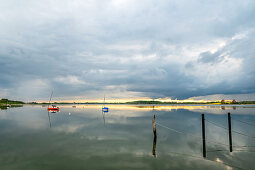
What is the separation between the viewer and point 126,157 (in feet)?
53.4

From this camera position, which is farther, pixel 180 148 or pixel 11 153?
pixel 180 148

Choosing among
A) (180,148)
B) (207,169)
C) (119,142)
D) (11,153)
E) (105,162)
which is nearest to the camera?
(207,169)

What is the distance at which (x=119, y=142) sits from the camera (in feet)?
73.4

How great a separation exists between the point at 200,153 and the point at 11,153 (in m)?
21.9

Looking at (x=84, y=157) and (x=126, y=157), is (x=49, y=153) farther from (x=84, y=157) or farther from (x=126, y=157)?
(x=126, y=157)

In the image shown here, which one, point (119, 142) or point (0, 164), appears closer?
point (0, 164)

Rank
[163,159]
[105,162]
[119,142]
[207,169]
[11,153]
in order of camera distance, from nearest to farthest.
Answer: [207,169]
[105,162]
[163,159]
[11,153]
[119,142]

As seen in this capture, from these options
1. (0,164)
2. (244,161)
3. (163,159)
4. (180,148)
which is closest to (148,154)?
(163,159)

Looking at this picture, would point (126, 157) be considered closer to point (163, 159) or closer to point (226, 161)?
point (163, 159)

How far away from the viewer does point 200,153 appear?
59.0 ft

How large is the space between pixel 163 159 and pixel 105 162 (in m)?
6.04

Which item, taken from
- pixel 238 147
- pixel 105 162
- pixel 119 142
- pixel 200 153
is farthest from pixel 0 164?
pixel 238 147

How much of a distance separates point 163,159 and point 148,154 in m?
1.99

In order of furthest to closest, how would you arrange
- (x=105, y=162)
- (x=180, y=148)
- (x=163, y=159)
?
(x=180, y=148) → (x=163, y=159) → (x=105, y=162)
